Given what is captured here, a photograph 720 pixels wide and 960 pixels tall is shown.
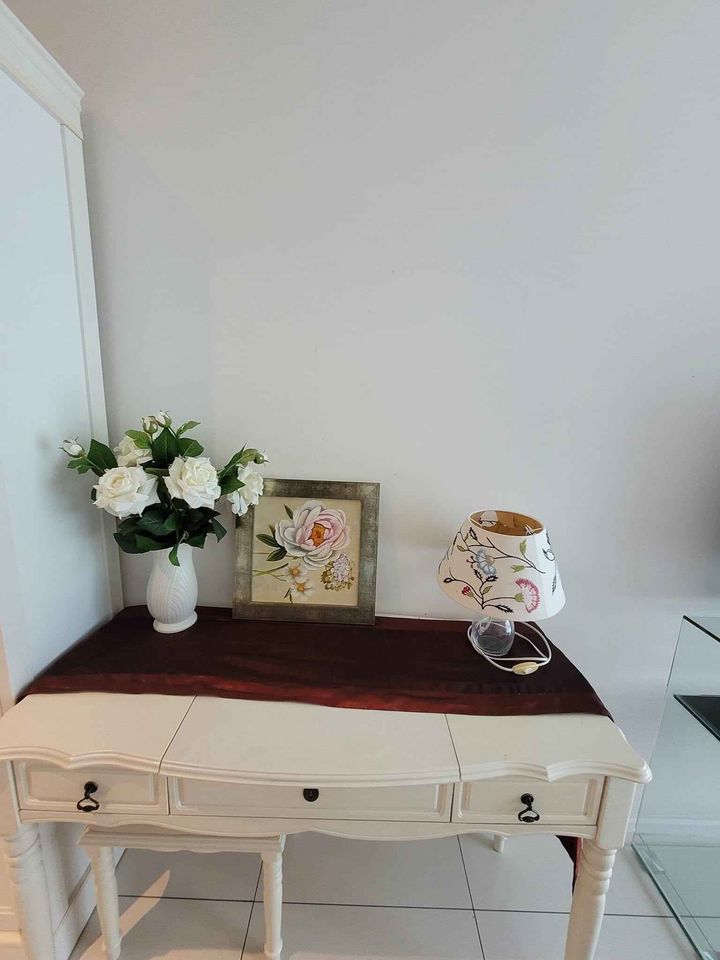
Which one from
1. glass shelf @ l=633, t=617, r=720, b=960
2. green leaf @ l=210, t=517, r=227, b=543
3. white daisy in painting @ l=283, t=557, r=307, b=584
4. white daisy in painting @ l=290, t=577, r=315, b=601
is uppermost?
green leaf @ l=210, t=517, r=227, b=543

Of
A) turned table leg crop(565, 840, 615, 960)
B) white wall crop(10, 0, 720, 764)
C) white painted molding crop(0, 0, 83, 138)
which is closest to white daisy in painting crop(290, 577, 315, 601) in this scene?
white wall crop(10, 0, 720, 764)

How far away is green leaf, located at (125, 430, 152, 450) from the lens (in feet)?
3.76

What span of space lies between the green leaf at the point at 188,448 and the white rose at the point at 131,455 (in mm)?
76

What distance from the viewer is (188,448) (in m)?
1.17

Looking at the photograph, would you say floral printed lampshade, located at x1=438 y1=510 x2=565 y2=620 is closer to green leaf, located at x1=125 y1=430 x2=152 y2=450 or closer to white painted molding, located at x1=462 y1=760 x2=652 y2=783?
white painted molding, located at x1=462 y1=760 x2=652 y2=783

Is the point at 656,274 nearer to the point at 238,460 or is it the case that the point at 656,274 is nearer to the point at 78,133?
the point at 238,460

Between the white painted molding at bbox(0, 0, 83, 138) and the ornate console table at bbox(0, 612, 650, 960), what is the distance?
1.27 m

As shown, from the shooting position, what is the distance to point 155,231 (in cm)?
121

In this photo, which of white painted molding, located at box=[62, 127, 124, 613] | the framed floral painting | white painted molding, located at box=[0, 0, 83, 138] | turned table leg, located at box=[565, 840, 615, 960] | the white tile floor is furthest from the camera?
the framed floral painting

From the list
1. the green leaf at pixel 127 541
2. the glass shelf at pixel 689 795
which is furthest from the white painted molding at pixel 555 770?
the green leaf at pixel 127 541

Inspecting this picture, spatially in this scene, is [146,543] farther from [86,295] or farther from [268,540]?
[86,295]

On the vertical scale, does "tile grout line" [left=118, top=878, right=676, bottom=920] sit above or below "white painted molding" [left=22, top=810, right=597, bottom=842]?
below

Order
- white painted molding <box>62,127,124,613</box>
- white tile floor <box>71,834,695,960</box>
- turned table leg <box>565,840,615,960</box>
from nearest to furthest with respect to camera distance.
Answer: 1. turned table leg <box>565,840,615,960</box>
2. white painted molding <box>62,127,124,613</box>
3. white tile floor <box>71,834,695,960</box>

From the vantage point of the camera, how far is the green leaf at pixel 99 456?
114 cm
